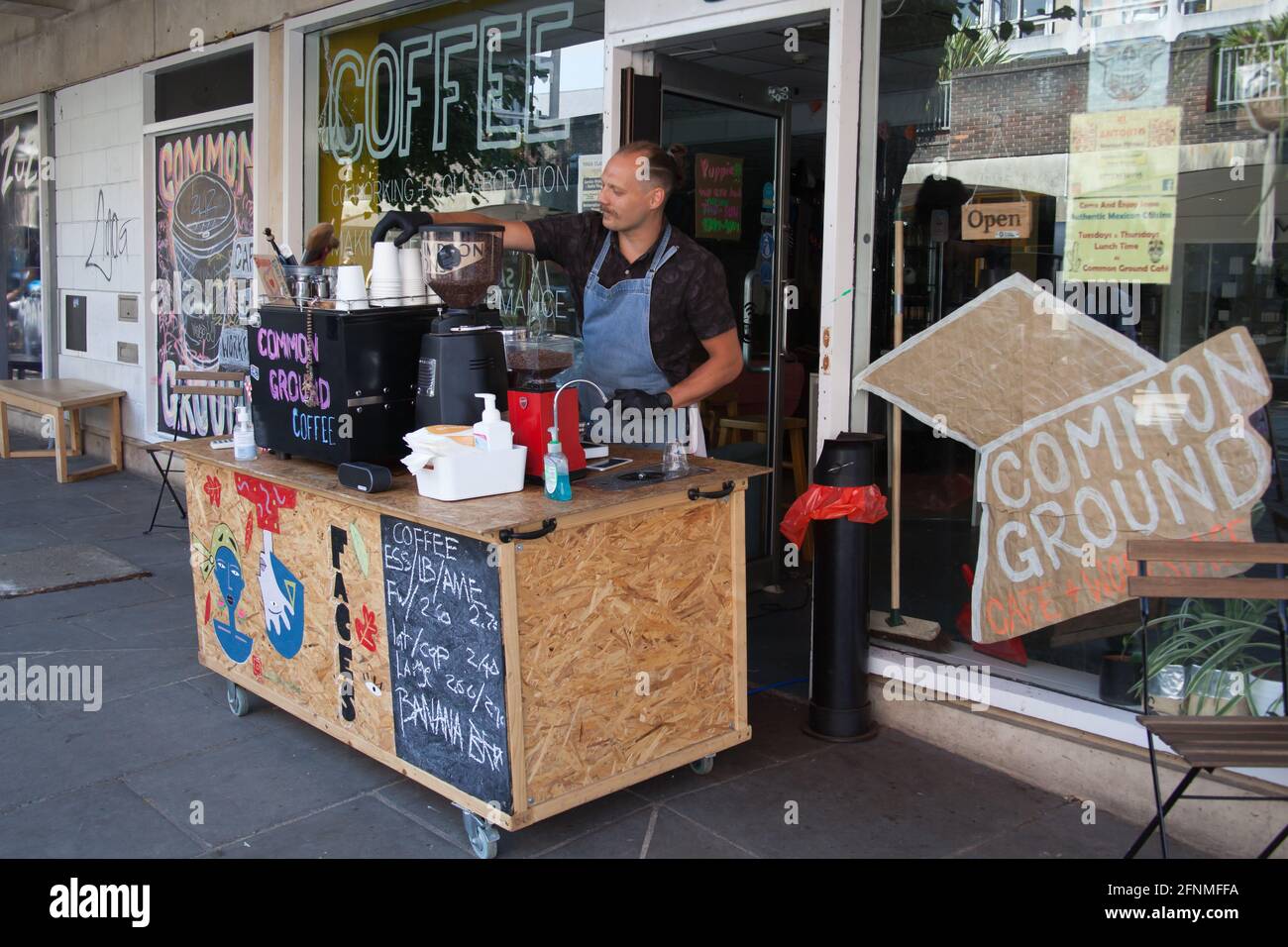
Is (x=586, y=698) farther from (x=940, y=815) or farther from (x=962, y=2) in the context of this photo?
(x=962, y=2)

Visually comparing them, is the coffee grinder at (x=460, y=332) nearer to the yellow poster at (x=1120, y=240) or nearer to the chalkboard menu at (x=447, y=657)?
the chalkboard menu at (x=447, y=657)

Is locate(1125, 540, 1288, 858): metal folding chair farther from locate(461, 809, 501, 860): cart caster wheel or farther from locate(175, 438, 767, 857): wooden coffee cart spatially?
locate(461, 809, 501, 860): cart caster wheel

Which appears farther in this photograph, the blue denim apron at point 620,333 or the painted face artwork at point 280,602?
the blue denim apron at point 620,333

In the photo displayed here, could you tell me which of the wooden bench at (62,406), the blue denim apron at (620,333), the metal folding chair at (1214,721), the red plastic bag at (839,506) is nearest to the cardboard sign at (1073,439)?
the red plastic bag at (839,506)

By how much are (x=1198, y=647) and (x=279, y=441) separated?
3.05 m

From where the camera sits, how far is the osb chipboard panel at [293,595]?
361 centimetres

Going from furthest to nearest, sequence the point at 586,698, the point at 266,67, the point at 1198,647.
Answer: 1. the point at 266,67
2. the point at 1198,647
3. the point at 586,698

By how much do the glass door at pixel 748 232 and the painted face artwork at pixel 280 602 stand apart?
8.28ft

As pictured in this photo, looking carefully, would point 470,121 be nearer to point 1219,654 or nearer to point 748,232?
point 748,232

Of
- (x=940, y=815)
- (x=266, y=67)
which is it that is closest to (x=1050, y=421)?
(x=940, y=815)

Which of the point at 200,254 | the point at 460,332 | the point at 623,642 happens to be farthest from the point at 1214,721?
the point at 200,254

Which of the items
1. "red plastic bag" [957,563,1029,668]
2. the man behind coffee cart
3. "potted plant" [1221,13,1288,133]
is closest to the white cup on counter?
the man behind coffee cart

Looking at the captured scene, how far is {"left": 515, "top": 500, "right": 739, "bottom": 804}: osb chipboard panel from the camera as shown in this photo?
320cm

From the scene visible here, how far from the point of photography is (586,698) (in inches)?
131
